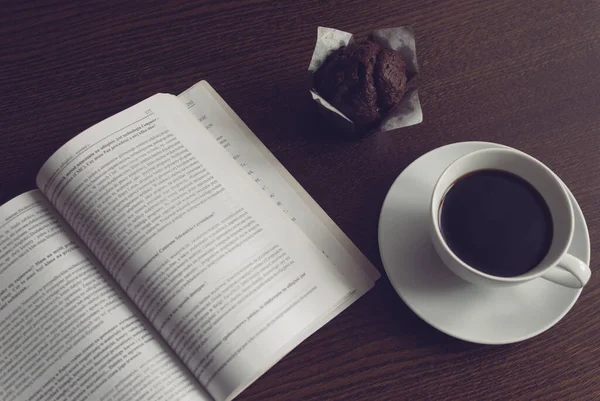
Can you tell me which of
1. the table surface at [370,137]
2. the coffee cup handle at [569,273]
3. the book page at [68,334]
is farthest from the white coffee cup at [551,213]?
the book page at [68,334]

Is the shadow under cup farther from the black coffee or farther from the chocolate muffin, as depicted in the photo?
the chocolate muffin

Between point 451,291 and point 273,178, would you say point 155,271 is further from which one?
point 451,291

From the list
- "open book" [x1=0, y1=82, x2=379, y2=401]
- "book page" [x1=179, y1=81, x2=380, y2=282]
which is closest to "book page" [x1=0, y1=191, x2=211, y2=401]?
"open book" [x1=0, y1=82, x2=379, y2=401]

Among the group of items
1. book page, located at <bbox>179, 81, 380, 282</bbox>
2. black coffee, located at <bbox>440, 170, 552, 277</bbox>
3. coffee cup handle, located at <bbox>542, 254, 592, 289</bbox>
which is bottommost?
coffee cup handle, located at <bbox>542, 254, 592, 289</bbox>

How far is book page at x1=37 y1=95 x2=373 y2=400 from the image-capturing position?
57 cm

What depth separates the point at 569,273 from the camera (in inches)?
21.2

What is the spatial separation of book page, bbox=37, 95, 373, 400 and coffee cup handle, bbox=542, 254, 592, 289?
0.62ft

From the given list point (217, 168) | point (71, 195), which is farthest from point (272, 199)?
point (71, 195)

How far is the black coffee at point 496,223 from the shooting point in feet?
1.85

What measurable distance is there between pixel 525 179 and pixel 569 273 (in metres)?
0.10

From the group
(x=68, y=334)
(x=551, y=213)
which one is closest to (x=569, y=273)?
(x=551, y=213)

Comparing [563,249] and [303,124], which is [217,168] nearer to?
[303,124]

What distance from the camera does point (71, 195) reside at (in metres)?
0.61

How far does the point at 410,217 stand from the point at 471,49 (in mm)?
250
